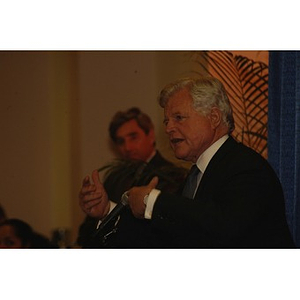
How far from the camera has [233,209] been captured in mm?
1768

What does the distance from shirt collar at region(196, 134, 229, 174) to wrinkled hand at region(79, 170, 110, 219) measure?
1.14 feet

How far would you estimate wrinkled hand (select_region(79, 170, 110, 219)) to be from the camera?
7.01 feet

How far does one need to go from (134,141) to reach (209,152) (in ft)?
6.38

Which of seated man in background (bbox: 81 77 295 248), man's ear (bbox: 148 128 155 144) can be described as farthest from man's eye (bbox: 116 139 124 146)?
seated man in background (bbox: 81 77 295 248)

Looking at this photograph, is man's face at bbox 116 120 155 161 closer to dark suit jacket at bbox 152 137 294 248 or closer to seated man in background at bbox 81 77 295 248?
seated man in background at bbox 81 77 295 248

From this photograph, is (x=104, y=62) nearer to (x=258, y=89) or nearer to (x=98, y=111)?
(x=98, y=111)

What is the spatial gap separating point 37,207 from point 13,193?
0.17 m

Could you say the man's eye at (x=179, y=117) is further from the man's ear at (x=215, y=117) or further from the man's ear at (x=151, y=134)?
the man's ear at (x=151, y=134)

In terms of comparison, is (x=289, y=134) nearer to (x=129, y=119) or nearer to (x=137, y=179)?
(x=137, y=179)

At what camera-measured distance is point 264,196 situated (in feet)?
5.95

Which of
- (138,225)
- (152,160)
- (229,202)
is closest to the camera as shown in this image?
(229,202)

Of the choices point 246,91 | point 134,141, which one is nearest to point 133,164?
point 134,141

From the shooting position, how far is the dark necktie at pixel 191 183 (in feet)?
6.89

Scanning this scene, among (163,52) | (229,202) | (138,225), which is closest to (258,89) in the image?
(163,52)
